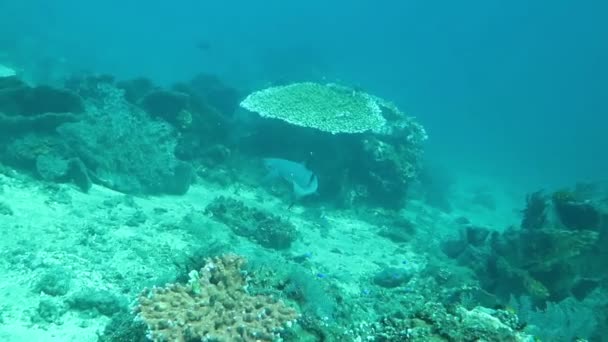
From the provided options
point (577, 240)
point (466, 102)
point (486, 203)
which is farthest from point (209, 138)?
point (466, 102)

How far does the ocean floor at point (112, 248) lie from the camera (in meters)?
5.23

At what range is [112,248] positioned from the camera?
693 cm

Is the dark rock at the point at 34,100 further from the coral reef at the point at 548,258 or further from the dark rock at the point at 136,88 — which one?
the coral reef at the point at 548,258

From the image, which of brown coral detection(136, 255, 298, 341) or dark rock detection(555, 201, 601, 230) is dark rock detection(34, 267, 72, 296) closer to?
brown coral detection(136, 255, 298, 341)

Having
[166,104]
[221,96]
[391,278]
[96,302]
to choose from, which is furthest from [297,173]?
[221,96]

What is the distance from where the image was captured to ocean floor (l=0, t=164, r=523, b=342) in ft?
17.2

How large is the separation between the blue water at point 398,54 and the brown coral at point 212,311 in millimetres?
20694

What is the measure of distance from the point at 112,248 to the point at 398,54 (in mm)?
105641

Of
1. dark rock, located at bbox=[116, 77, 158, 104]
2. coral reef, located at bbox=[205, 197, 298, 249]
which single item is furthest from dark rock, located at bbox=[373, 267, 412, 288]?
dark rock, located at bbox=[116, 77, 158, 104]

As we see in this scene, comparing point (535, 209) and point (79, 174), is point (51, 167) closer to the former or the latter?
point (79, 174)

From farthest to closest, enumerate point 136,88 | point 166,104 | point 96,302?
1. point 136,88
2. point 166,104
3. point 96,302

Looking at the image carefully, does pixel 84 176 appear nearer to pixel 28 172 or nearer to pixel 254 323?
pixel 28 172

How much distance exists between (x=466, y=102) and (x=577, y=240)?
87003mm

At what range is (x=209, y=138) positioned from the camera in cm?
1330
